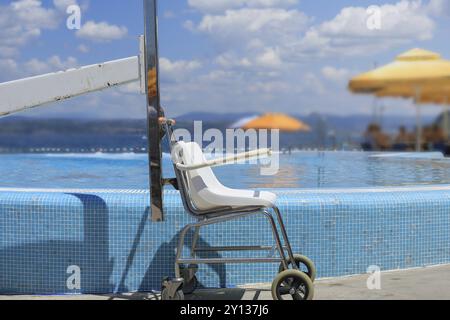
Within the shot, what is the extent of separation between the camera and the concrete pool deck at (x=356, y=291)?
12.6 ft

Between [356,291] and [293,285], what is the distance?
A: 0.64 m

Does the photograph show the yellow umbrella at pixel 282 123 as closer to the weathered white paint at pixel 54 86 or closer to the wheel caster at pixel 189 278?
the weathered white paint at pixel 54 86

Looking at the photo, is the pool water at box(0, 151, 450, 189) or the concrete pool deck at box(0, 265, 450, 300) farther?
the pool water at box(0, 151, 450, 189)

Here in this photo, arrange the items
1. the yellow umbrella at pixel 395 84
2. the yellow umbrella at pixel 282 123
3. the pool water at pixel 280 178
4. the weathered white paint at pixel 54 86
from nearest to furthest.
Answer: the yellow umbrella at pixel 282 123 → the weathered white paint at pixel 54 86 → the yellow umbrella at pixel 395 84 → the pool water at pixel 280 178

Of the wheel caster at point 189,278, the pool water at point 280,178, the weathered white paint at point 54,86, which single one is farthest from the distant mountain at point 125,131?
the wheel caster at point 189,278

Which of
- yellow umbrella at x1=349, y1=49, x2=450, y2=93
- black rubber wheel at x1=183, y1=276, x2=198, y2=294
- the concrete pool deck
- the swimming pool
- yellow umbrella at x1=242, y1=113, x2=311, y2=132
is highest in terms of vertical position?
yellow umbrella at x1=349, y1=49, x2=450, y2=93

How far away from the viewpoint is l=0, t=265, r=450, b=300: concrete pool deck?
385 centimetres

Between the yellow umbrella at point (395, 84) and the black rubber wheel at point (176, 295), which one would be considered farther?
the yellow umbrella at point (395, 84)

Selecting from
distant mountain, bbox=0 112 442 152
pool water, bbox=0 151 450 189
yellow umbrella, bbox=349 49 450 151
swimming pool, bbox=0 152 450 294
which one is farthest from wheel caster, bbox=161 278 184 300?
pool water, bbox=0 151 450 189

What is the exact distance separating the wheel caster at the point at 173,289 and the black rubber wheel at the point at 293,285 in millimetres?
497

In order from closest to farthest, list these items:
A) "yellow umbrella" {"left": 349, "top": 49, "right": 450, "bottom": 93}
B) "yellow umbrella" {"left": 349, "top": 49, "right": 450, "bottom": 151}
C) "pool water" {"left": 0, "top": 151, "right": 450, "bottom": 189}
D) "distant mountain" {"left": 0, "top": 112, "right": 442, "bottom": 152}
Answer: "distant mountain" {"left": 0, "top": 112, "right": 442, "bottom": 152}
"yellow umbrella" {"left": 349, "top": 49, "right": 450, "bottom": 151}
"yellow umbrella" {"left": 349, "top": 49, "right": 450, "bottom": 93}
"pool water" {"left": 0, "top": 151, "right": 450, "bottom": 189}

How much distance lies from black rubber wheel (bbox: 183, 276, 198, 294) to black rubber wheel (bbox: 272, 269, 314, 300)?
0.58m

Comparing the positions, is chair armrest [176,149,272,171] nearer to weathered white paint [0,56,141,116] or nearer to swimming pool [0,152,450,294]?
weathered white paint [0,56,141,116]
